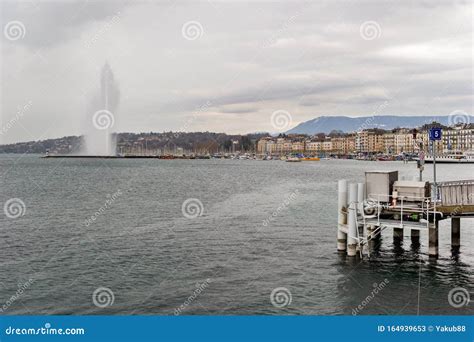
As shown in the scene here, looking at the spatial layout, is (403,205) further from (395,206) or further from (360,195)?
(360,195)

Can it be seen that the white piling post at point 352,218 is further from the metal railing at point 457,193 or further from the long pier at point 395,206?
the metal railing at point 457,193

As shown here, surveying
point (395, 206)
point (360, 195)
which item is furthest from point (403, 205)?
point (360, 195)

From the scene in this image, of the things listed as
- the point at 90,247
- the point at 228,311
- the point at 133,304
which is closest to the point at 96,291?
the point at 133,304

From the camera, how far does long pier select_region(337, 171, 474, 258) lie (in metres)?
25.5

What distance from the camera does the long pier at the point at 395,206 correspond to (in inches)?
1003

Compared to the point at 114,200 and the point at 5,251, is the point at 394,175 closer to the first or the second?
the point at 5,251

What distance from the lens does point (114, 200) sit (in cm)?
6253

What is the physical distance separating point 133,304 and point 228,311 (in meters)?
4.10

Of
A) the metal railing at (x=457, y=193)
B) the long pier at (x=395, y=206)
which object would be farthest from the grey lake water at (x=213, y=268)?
the metal railing at (x=457, y=193)

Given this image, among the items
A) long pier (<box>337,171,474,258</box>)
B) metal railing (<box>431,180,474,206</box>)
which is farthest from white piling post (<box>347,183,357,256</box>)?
metal railing (<box>431,180,474,206</box>)

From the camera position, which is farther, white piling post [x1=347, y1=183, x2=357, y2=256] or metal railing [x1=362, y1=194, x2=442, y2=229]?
white piling post [x1=347, y1=183, x2=357, y2=256]

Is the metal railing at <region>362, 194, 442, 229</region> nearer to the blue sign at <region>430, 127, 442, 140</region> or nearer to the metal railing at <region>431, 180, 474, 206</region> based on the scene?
the metal railing at <region>431, 180, 474, 206</region>

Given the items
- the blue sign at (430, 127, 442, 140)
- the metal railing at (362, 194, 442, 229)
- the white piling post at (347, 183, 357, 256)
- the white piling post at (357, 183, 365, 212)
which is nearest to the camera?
the metal railing at (362, 194, 442, 229)

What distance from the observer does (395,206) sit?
26125mm
